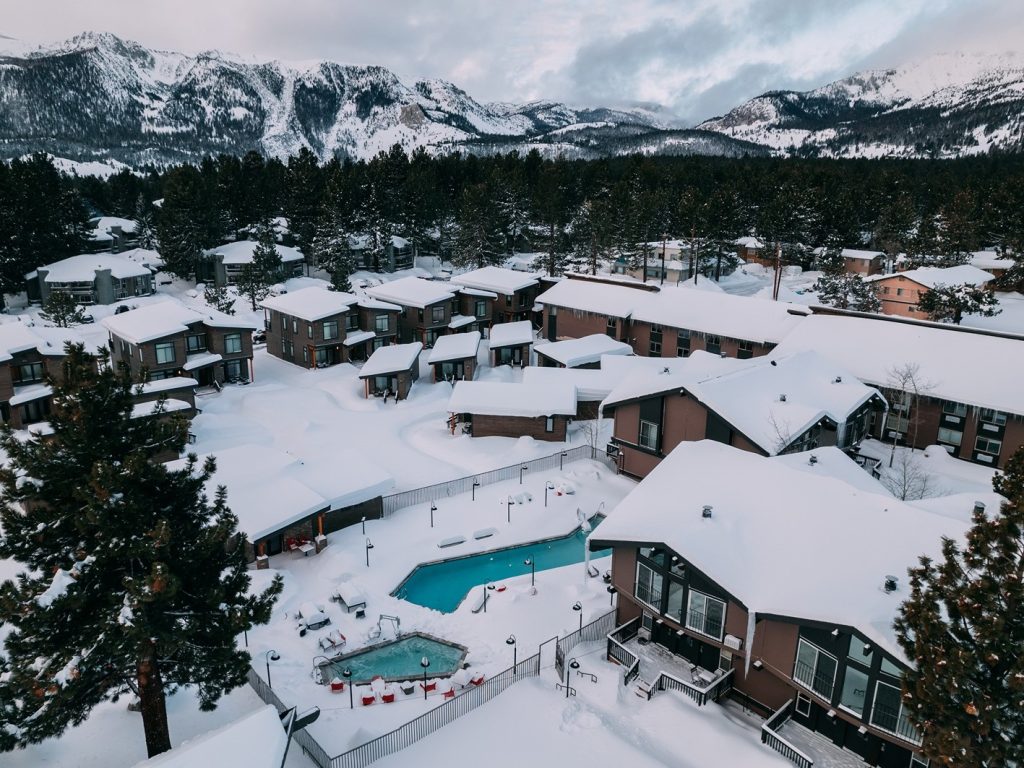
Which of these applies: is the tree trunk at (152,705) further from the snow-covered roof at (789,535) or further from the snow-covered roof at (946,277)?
the snow-covered roof at (946,277)

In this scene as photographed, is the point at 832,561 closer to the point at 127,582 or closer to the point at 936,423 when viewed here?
the point at 127,582

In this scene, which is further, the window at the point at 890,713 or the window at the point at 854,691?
the window at the point at 854,691

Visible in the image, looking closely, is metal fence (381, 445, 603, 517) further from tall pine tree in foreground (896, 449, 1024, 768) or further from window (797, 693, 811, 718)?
tall pine tree in foreground (896, 449, 1024, 768)

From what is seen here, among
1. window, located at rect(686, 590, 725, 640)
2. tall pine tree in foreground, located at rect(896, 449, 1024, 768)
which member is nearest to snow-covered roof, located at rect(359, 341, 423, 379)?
window, located at rect(686, 590, 725, 640)

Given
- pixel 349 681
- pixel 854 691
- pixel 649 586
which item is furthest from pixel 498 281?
pixel 854 691

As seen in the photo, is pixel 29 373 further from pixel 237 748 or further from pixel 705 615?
pixel 705 615

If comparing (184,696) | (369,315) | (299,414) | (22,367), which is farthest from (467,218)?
(184,696)

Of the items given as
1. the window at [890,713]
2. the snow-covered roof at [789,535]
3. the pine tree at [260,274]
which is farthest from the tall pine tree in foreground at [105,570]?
the pine tree at [260,274]
